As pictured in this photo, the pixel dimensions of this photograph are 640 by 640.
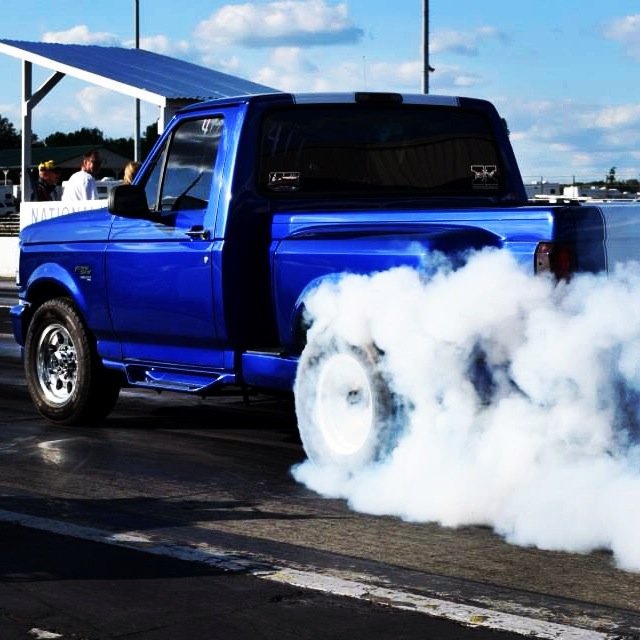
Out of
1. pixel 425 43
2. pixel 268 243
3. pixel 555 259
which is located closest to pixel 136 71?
pixel 425 43

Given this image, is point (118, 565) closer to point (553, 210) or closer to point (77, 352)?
point (553, 210)

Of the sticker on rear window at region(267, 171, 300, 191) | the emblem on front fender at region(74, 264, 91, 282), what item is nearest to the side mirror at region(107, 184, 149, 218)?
the emblem on front fender at region(74, 264, 91, 282)

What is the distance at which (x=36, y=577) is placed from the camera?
598cm

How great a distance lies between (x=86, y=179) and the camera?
1769cm

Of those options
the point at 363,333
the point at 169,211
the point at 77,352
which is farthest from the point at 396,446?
the point at 77,352

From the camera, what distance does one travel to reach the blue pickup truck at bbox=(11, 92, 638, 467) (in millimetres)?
7754

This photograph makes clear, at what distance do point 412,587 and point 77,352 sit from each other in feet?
15.8

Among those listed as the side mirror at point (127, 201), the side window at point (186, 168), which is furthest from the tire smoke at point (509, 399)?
the side mirror at point (127, 201)

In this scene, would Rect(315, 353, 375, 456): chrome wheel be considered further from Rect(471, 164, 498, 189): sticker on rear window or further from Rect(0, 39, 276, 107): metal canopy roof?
Rect(0, 39, 276, 107): metal canopy roof

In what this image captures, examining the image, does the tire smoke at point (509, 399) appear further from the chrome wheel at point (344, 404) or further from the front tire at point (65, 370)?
the front tire at point (65, 370)

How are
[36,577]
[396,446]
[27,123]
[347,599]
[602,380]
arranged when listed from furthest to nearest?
1. [27,123]
2. [396,446]
3. [602,380]
4. [36,577]
5. [347,599]

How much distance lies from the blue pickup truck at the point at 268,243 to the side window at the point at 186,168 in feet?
0.04

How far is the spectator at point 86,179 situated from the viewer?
17.5 m

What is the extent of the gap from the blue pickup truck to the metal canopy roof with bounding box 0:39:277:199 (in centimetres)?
1641
